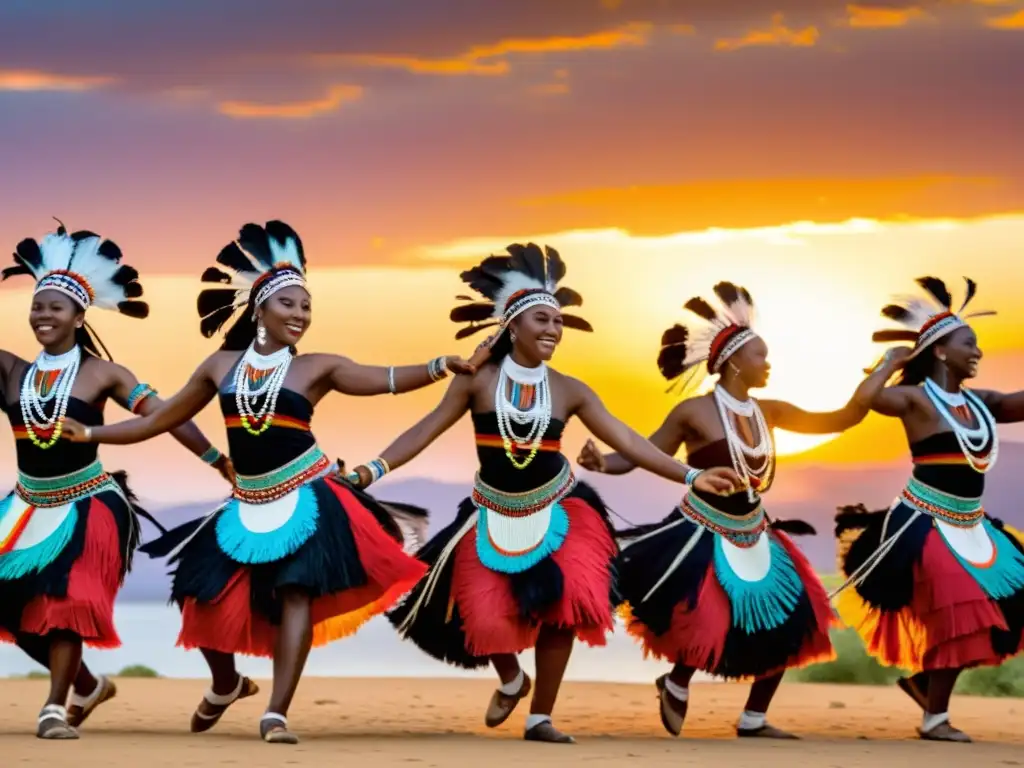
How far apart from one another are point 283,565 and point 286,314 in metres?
1.17

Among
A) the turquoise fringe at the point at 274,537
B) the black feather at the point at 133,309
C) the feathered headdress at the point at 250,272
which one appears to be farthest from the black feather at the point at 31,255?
the turquoise fringe at the point at 274,537

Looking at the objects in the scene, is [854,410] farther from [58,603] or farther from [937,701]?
[58,603]

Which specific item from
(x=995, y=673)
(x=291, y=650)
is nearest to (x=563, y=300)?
(x=291, y=650)

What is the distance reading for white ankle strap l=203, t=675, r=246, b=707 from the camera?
30.6 ft

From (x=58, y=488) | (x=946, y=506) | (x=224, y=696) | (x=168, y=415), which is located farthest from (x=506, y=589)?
(x=946, y=506)

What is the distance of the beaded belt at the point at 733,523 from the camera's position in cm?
979

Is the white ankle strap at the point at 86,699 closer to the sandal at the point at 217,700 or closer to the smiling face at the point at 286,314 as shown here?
the sandal at the point at 217,700

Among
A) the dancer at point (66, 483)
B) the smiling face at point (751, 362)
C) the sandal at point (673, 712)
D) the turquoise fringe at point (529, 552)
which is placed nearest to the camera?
→ the dancer at point (66, 483)

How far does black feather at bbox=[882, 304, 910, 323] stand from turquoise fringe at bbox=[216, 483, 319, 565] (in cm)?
350

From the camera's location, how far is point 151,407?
9297mm

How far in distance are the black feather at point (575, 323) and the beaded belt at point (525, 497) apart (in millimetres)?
752

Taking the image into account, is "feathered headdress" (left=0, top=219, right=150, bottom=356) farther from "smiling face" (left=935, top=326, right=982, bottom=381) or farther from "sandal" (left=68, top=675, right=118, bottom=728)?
"smiling face" (left=935, top=326, right=982, bottom=381)

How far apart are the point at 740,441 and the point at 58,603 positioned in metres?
3.46

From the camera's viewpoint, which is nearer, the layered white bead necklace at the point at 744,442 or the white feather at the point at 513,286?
the white feather at the point at 513,286
